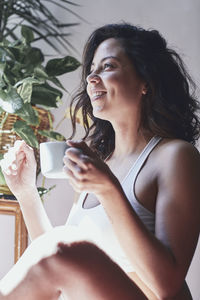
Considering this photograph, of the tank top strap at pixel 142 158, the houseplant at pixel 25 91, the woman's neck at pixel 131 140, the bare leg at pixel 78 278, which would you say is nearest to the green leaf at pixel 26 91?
the houseplant at pixel 25 91

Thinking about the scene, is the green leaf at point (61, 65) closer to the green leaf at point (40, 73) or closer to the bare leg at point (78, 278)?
the green leaf at point (40, 73)

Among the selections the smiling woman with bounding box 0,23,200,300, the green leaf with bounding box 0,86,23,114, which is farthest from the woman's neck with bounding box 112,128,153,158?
the green leaf with bounding box 0,86,23,114

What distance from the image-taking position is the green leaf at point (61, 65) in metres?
1.68

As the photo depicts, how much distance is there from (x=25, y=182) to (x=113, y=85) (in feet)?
1.07

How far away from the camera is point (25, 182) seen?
125cm

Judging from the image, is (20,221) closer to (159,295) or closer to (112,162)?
(112,162)

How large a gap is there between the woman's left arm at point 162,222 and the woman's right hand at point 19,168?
36 cm

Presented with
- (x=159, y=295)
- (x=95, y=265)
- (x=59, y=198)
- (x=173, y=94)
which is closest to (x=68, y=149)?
(x=95, y=265)

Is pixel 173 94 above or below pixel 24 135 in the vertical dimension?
above

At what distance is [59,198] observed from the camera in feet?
6.41

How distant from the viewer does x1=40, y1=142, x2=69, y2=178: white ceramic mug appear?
3.06 feet

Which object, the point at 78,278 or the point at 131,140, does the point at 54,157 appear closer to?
the point at 78,278

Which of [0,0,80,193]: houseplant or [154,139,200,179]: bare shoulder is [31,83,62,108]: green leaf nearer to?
[0,0,80,193]: houseplant

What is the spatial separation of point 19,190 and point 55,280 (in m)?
0.44
